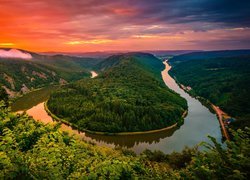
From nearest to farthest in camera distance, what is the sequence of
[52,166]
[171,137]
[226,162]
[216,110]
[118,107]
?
[226,162] < [52,166] < [171,137] < [118,107] < [216,110]

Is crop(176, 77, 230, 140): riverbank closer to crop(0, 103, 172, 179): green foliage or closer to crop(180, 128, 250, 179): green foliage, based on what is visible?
crop(0, 103, 172, 179): green foliage

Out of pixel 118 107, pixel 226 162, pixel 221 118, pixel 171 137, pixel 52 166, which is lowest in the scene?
pixel 171 137

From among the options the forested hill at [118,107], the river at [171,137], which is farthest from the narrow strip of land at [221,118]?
the forested hill at [118,107]

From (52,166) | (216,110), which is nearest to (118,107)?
(216,110)

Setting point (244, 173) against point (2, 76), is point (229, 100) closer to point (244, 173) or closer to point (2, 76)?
point (244, 173)

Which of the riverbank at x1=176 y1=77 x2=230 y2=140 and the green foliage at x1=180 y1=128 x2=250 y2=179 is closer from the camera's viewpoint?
the green foliage at x1=180 y1=128 x2=250 y2=179

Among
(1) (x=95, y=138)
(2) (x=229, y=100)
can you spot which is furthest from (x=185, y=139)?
(2) (x=229, y=100)

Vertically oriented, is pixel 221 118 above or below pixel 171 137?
above

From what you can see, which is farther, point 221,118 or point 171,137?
point 221,118

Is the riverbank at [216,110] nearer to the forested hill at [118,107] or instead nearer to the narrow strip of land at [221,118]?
the narrow strip of land at [221,118]

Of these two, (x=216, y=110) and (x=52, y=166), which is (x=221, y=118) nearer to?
(x=216, y=110)

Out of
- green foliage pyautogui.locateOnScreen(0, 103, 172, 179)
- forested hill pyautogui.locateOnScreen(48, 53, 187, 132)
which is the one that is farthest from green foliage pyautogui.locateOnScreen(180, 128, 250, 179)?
forested hill pyautogui.locateOnScreen(48, 53, 187, 132)
